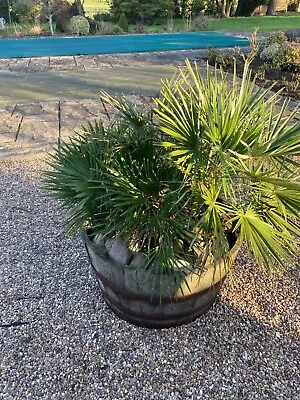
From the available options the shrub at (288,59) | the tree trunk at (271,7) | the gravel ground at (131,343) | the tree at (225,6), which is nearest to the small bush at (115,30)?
the shrub at (288,59)

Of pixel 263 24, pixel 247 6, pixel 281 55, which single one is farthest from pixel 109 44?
pixel 247 6

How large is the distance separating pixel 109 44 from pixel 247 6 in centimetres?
1211

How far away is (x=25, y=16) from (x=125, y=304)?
1500 cm

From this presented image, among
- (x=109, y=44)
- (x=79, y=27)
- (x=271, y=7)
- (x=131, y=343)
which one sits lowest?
(x=131, y=343)

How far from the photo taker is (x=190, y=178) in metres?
1.66

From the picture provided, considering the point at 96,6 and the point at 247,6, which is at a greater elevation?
the point at 96,6

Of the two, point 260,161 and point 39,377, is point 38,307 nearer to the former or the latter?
point 39,377

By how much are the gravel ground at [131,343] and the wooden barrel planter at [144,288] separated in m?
0.12

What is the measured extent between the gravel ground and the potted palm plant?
0.18 meters

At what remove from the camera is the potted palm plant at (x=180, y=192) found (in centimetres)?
159

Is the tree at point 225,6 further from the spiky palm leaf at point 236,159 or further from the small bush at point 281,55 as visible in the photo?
the spiky palm leaf at point 236,159

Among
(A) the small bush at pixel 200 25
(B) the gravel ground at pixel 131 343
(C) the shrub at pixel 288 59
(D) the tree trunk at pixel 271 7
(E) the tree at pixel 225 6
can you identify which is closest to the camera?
(B) the gravel ground at pixel 131 343

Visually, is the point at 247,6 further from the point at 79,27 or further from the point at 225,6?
the point at 79,27

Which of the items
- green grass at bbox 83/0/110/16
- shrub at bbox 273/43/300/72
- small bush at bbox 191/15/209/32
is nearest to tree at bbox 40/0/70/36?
green grass at bbox 83/0/110/16
